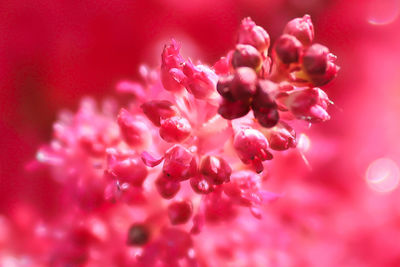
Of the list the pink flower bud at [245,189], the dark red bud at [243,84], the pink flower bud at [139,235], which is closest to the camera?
the dark red bud at [243,84]

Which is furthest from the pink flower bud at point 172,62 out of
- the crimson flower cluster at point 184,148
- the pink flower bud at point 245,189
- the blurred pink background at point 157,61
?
the blurred pink background at point 157,61

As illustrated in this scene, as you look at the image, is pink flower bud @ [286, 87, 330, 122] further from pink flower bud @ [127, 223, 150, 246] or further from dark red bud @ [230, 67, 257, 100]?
pink flower bud @ [127, 223, 150, 246]

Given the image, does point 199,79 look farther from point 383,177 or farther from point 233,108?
point 383,177

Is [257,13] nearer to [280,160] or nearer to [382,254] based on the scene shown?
[280,160]

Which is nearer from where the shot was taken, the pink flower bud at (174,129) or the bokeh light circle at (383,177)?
the pink flower bud at (174,129)

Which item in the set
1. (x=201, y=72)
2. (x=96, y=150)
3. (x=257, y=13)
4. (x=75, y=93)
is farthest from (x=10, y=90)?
(x=201, y=72)

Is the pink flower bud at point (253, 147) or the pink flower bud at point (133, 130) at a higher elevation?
the pink flower bud at point (133, 130)

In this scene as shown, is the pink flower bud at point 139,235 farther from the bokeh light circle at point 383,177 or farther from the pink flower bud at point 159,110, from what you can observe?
the bokeh light circle at point 383,177
